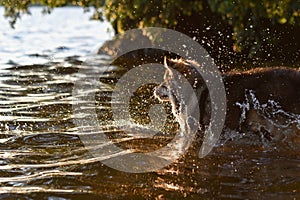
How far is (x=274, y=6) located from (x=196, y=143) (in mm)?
5456

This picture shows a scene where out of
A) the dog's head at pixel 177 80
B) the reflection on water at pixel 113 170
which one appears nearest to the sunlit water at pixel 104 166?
the reflection on water at pixel 113 170

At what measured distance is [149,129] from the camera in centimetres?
969

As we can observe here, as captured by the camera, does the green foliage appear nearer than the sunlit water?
No

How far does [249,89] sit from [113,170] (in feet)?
7.50

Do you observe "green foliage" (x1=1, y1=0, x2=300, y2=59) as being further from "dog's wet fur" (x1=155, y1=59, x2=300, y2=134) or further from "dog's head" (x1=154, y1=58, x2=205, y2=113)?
"dog's wet fur" (x1=155, y1=59, x2=300, y2=134)

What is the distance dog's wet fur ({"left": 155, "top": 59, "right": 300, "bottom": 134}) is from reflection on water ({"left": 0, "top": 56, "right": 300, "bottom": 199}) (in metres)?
0.40

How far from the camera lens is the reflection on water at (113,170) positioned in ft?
21.9

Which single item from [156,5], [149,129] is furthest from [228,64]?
[149,129]

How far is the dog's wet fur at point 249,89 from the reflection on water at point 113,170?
1.31 ft

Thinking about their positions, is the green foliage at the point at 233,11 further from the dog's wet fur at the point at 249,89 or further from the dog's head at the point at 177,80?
the dog's wet fur at the point at 249,89

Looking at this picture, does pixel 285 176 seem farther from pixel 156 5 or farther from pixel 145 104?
pixel 156 5

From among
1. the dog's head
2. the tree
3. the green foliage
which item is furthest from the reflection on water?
the tree

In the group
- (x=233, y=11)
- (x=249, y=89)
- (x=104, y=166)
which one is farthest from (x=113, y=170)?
(x=233, y=11)

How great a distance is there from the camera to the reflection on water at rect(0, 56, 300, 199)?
6.68 metres
